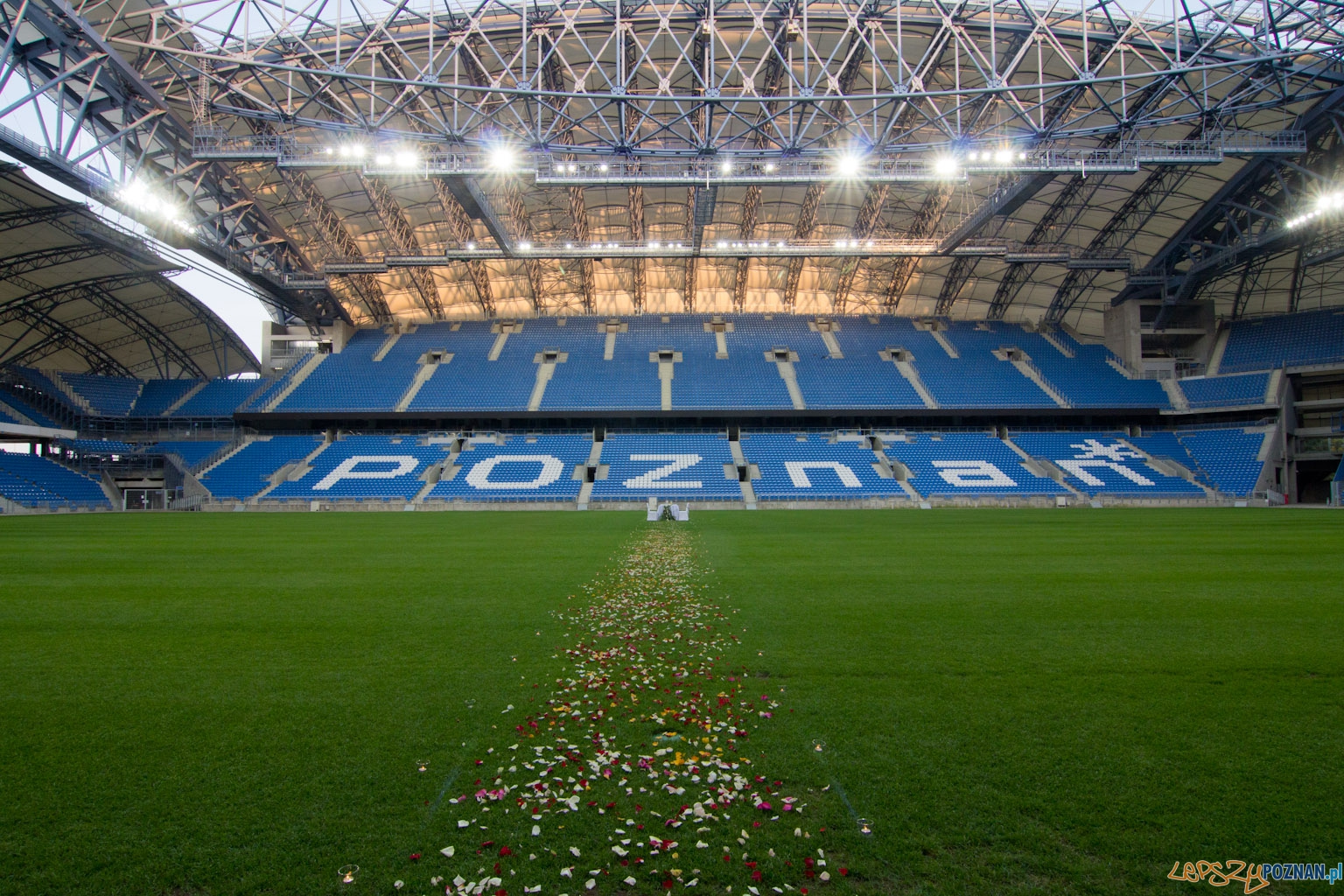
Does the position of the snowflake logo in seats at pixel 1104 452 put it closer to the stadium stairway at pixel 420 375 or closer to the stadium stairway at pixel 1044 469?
the stadium stairway at pixel 1044 469

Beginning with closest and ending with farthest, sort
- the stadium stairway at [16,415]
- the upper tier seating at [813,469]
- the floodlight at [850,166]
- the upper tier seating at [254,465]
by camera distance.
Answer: the floodlight at [850,166], the upper tier seating at [813,469], the stadium stairway at [16,415], the upper tier seating at [254,465]

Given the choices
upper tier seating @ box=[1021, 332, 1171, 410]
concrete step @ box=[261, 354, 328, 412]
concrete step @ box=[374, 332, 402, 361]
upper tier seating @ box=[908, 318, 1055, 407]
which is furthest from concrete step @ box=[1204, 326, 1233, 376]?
concrete step @ box=[261, 354, 328, 412]

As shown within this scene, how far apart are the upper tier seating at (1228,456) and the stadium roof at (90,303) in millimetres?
53129

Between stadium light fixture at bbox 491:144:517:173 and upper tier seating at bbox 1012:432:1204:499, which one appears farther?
upper tier seating at bbox 1012:432:1204:499

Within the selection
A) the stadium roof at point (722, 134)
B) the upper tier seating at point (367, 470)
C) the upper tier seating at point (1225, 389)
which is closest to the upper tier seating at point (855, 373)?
the stadium roof at point (722, 134)

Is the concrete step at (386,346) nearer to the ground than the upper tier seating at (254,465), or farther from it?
farther from it

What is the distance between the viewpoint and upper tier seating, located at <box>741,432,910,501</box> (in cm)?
3400

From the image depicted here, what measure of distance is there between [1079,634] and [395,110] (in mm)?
24774

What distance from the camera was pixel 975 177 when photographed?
32656mm

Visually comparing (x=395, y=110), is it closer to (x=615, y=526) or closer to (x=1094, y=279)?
(x=615, y=526)

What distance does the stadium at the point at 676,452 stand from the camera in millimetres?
3605

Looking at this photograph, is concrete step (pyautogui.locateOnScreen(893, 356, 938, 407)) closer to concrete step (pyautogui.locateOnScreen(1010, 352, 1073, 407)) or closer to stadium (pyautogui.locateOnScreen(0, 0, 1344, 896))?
stadium (pyautogui.locateOnScreen(0, 0, 1344, 896))

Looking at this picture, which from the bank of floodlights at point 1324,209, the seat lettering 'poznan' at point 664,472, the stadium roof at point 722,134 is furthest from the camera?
the seat lettering 'poznan' at point 664,472

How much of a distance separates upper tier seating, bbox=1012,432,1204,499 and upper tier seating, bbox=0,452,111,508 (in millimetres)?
51385
